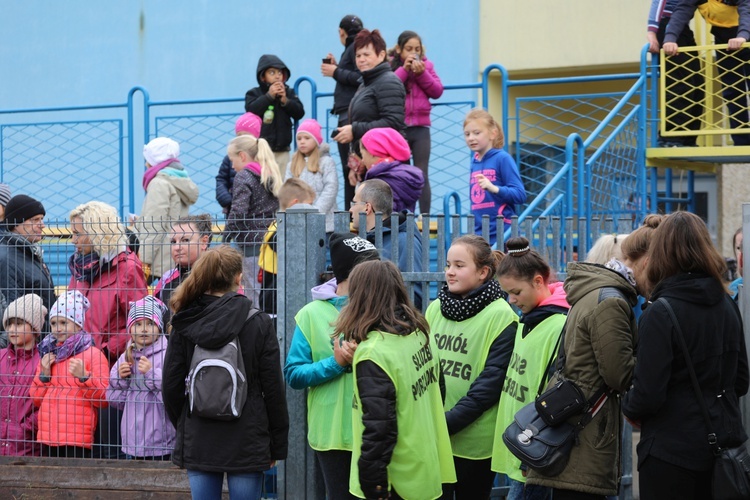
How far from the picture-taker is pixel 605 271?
4.58 metres

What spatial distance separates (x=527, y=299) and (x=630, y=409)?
2.68 feet

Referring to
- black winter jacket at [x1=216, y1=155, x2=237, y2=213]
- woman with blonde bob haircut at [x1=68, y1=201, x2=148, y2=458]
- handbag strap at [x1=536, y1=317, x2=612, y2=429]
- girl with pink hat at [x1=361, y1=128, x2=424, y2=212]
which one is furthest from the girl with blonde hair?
handbag strap at [x1=536, y1=317, x2=612, y2=429]

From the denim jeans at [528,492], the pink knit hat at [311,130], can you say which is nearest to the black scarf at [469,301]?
the denim jeans at [528,492]

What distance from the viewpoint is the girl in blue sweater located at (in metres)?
7.59

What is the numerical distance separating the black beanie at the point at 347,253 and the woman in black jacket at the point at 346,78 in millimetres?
3926

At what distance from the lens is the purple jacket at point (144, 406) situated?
19.4 ft

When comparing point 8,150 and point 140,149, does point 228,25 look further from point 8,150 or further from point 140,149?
point 8,150

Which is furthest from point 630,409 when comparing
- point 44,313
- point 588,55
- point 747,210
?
point 588,55

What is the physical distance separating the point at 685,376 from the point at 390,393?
4.03 feet

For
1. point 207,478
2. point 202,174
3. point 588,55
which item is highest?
point 588,55

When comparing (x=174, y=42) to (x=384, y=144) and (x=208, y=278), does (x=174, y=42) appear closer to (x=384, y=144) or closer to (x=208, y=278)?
(x=384, y=144)

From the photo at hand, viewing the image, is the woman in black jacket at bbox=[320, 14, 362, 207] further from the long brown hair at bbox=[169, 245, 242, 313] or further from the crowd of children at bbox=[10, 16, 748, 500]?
the long brown hair at bbox=[169, 245, 242, 313]

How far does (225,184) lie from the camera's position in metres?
9.29

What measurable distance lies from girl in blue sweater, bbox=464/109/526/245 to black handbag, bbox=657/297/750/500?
3.35m
